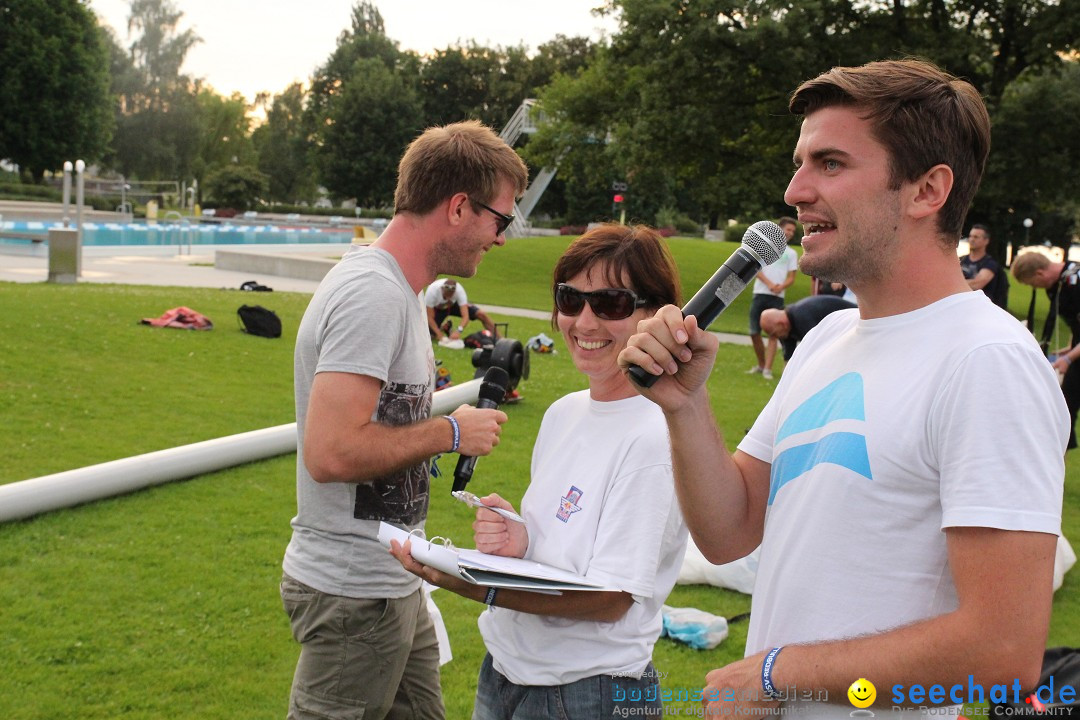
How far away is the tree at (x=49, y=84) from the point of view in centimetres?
5706

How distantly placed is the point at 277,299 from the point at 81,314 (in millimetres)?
5613

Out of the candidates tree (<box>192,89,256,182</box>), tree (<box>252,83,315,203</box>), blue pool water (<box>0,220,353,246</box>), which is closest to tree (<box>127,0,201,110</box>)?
tree (<box>192,89,256,182</box>)

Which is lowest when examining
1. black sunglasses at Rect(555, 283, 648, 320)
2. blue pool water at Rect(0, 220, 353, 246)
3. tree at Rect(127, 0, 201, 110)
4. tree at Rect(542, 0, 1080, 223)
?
blue pool water at Rect(0, 220, 353, 246)

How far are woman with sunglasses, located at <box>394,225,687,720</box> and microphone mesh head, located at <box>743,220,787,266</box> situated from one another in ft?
2.07

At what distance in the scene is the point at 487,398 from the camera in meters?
3.36

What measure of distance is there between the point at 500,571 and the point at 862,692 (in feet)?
2.92

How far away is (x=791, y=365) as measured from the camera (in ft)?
7.35

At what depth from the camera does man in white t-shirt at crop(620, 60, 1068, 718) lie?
1575 mm

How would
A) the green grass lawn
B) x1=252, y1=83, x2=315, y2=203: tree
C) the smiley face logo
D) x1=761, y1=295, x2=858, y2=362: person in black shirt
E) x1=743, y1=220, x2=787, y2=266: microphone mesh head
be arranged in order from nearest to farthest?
the smiley face logo, x1=743, y1=220, x2=787, y2=266: microphone mesh head, the green grass lawn, x1=761, y1=295, x2=858, y2=362: person in black shirt, x1=252, y1=83, x2=315, y2=203: tree

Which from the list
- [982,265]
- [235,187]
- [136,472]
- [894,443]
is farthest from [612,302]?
[235,187]

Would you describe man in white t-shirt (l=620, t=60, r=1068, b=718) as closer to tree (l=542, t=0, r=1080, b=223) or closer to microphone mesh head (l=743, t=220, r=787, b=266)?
microphone mesh head (l=743, t=220, r=787, b=266)

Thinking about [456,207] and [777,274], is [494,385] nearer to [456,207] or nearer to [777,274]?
[456,207]

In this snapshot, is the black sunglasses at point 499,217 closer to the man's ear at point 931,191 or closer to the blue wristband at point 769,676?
the man's ear at point 931,191

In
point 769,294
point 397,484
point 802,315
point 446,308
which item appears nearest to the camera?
point 397,484
